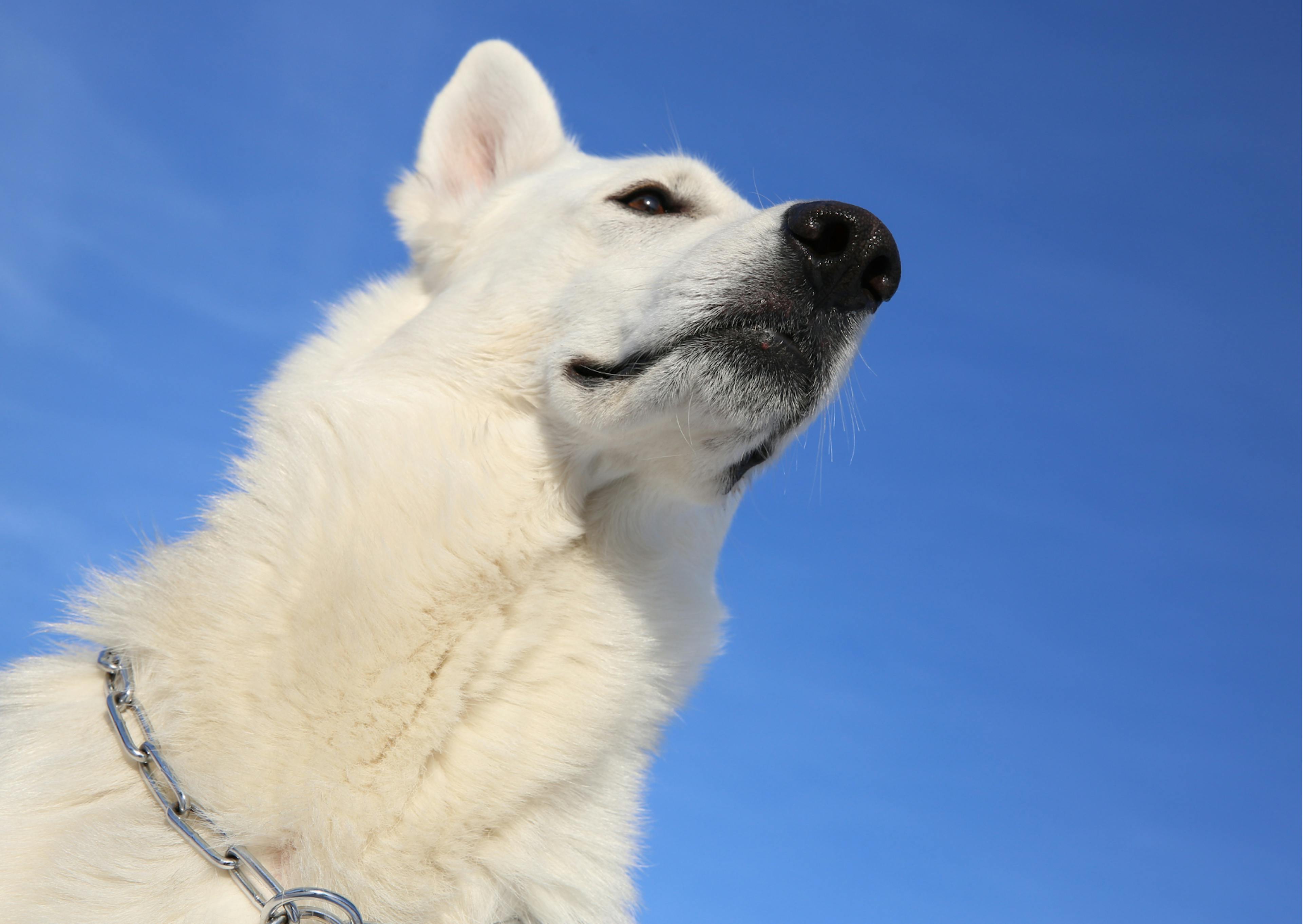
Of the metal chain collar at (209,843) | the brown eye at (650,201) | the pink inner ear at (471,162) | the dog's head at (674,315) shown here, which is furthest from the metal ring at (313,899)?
the pink inner ear at (471,162)

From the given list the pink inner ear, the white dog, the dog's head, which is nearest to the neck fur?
the white dog

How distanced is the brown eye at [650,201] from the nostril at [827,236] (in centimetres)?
111

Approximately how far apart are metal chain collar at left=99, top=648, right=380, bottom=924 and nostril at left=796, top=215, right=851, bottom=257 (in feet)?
9.14

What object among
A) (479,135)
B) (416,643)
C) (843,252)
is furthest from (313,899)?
(479,135)

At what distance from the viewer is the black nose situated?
3.74 metres

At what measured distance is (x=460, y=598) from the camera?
346cm

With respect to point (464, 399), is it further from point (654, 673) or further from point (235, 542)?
point (654, 673)

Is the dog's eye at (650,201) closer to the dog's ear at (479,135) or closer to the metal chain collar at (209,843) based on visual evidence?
the dog's ear at (479,135)

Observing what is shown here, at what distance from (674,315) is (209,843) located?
7.97ft

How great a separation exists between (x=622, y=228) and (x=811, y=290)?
113 cm

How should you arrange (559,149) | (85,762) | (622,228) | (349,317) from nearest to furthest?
(85,762) → (622,228) → (349,317) → (559,149)

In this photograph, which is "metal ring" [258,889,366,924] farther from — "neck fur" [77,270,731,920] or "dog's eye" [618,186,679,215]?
"dog's eye" [618,186,679,215]

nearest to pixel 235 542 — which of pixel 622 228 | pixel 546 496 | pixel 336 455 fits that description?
pixel 336 455

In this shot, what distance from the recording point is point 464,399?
4152 millimetres
